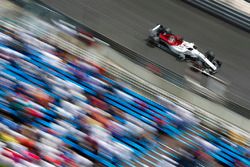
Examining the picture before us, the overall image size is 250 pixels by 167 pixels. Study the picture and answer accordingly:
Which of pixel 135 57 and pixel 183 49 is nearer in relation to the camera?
pixel 135 57

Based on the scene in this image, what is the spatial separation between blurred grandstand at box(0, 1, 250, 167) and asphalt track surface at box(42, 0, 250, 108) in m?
1.72

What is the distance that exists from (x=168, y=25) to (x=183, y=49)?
1.80 meters

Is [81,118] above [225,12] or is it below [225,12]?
below

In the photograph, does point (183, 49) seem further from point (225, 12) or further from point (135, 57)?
point (225, 12)

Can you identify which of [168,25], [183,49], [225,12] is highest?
[225,12]

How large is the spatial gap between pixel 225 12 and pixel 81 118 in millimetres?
7977

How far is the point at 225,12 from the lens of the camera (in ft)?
63.9

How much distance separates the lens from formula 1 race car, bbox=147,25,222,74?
17281mm

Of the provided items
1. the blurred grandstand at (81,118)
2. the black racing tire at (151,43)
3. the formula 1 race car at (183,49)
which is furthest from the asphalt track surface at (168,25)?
the blurred grandstand at (81,118)

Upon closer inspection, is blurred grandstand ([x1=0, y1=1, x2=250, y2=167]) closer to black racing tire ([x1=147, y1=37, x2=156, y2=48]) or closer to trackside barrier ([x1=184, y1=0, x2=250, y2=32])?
black racing tire ([x1=147, y1=37, x2=156, y2=48])

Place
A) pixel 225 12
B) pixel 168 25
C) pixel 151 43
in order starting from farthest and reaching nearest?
pixel 225 12 → pixel 168 25 → pixel 151 43

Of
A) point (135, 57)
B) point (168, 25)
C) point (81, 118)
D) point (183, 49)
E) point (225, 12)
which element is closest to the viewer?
point (81, 118)

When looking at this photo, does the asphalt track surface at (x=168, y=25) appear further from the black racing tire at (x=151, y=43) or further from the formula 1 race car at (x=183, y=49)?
the formula 1 race car at (x=183, y=49)

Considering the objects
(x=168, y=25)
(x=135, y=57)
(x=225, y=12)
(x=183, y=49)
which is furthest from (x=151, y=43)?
(x=225, y=12)
